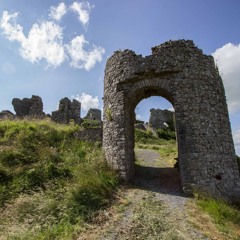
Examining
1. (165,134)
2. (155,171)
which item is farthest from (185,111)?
(165,134)

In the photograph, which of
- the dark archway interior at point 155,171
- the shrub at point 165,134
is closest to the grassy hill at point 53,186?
the dark archway interior at point 155,171

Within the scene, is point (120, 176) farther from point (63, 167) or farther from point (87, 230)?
point (87, 230)

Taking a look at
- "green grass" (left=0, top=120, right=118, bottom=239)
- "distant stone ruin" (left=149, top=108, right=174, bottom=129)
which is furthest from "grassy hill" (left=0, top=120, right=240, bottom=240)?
"distant stone ruin" (left=149, top=108, right=174, bottom=129)

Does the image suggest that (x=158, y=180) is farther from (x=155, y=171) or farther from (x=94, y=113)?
(x=94, y=113)

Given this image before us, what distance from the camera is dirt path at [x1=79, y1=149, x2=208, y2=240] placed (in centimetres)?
Result: 543

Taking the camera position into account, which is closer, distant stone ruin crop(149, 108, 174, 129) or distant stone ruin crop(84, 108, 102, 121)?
distant stone ruin crop(149, 108, 174, 129)

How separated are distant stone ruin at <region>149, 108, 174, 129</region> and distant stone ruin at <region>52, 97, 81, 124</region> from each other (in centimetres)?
976

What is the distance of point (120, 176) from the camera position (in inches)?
359

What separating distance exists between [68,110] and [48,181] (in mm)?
12945

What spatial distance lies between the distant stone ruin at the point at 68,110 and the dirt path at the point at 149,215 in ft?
38.8

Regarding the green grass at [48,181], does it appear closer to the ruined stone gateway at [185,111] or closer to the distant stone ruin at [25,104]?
the ruined stone gateway at [185,111]

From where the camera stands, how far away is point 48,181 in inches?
327

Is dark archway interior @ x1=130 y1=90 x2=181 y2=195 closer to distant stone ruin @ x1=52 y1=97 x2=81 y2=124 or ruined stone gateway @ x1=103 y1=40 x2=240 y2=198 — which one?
A: ruined stone gateway @ x1=103 y1=40 x2=240 y2=198

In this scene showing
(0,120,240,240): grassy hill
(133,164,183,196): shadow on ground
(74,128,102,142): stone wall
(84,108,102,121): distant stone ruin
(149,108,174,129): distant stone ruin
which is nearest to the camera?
(0,120,240,240): grassy hill
